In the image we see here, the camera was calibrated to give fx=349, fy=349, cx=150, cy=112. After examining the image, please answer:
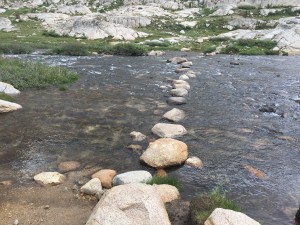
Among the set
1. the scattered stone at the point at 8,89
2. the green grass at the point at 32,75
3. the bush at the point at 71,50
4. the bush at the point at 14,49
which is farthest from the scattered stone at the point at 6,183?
the bush at the point at 14,49

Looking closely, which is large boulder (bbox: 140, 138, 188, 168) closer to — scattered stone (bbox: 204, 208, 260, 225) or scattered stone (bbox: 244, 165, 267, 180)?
scattered stone (bbox: 244, 165, 267, 180)

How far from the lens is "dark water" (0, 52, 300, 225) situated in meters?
12.7

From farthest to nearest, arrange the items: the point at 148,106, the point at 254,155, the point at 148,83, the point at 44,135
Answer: the point at 148,83 → the point at 148,106 → the point at 44,135 → the point at 254,155

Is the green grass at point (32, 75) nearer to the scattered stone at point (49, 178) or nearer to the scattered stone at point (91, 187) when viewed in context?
the scattered stone at point (49, 178)

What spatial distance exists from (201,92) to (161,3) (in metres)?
108

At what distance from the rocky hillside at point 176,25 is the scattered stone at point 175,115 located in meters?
34.2

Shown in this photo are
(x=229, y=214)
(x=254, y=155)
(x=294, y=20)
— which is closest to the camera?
(x=229, y=214)

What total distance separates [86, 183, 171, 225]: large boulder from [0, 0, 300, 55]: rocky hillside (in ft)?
150

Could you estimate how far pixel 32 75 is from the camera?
1110 inches

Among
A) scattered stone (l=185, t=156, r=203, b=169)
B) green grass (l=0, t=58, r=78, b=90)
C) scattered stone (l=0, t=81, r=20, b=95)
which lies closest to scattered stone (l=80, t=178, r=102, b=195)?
scattered stone (l=185, t=156, r=203, b=169)

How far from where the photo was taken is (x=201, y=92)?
85.9 ft

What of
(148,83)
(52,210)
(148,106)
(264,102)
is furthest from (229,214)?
(148,83)

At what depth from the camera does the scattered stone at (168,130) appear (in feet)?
56.2

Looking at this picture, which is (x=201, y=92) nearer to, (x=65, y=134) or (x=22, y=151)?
(x=65, y=134)
